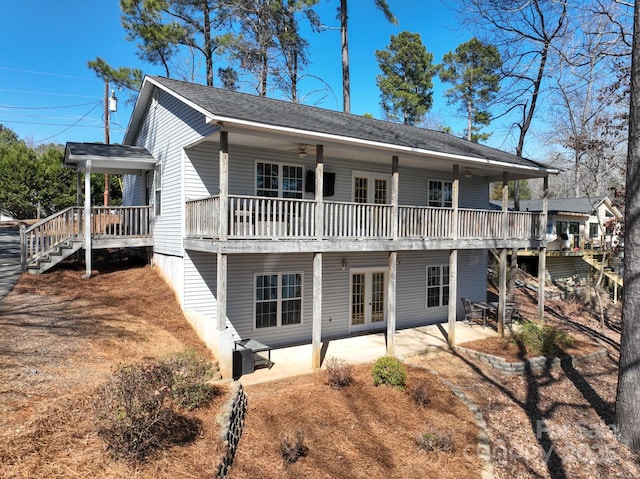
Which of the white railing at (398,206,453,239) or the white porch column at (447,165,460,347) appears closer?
the white railing at (398,206,453,239)

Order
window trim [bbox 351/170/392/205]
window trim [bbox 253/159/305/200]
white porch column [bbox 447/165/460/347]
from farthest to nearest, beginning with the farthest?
window trim [bbox 351/170/392/205]
white porch column [bbox 447/165/460/347]
window trim [bbox 253/159/305/200]

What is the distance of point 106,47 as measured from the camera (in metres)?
21.4

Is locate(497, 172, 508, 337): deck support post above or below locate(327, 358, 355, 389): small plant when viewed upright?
above

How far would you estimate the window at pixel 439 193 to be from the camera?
48.4 feet

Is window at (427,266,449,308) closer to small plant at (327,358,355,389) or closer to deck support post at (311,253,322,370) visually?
deck support post at (311,253,322,370)

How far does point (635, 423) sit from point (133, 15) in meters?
26.0

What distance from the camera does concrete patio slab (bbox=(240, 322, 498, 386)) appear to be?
9.23 m

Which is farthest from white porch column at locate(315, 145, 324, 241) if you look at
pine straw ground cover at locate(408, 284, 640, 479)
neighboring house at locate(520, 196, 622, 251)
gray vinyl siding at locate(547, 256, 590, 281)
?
gray vinyl siding at locate(547, 256, 590, 281)

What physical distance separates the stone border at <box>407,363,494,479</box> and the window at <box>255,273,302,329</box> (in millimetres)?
4197

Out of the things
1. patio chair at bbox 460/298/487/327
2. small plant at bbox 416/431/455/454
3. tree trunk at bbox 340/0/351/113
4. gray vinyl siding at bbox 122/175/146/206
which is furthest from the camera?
tree trunk at bbox 340/0/351/113

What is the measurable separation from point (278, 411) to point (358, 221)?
209 inches

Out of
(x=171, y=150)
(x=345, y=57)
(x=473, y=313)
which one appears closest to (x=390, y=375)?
(x=473, y=313)

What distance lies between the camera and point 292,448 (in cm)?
567

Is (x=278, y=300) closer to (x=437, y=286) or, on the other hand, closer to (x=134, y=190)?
(x=437, y=286)
